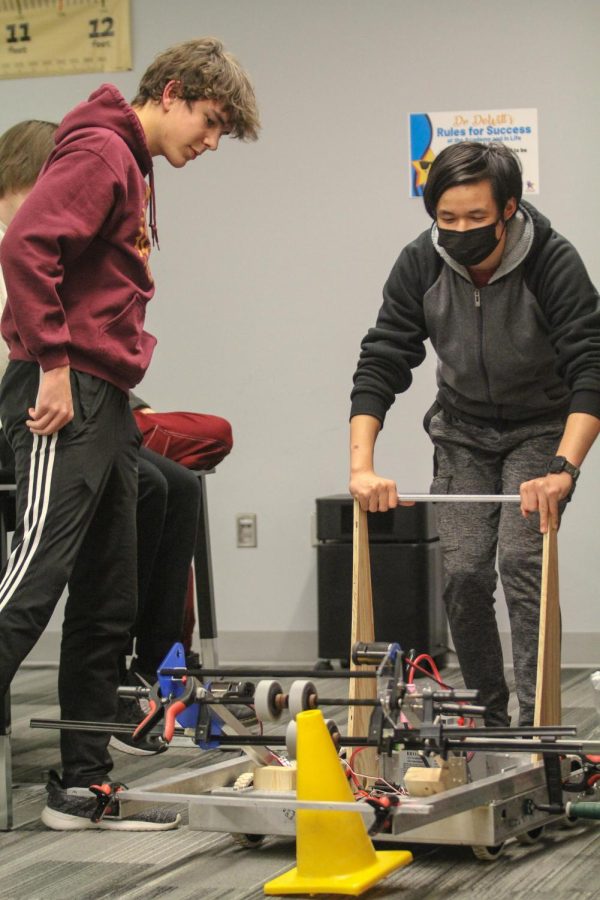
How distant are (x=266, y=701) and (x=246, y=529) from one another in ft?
9.26

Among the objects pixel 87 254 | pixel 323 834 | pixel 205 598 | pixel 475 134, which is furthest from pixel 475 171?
pixel 475 134

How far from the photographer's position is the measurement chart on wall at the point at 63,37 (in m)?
4.59

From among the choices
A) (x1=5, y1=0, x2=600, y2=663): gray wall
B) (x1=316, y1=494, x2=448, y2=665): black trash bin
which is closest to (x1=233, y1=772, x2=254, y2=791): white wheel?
(x1=316, y1=494, x2=448, y2=665): black trash bin

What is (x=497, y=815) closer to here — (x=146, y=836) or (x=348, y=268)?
(x=146, y=836)

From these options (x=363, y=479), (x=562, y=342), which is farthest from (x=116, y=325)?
(x=562, y=342)

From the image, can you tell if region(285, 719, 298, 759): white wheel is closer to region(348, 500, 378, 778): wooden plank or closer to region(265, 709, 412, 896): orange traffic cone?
region(265, 709, 412, 896): orange traffic cone

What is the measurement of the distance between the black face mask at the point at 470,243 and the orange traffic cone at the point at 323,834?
931 millimetres

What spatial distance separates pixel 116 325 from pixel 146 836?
2.86ft

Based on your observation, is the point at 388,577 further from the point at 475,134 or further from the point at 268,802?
the point at 268,802

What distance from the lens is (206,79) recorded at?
2209mm

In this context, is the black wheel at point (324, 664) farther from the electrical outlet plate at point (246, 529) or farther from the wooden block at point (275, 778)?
the wooden block at point (275, 778)

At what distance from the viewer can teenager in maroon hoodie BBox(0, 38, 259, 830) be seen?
205 cm

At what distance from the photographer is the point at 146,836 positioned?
2.17m

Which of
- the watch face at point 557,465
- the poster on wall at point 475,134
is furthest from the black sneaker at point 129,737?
Answer: the poster on wall at point 475,134
